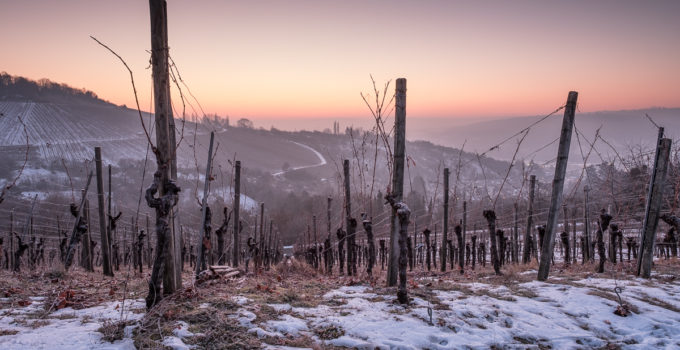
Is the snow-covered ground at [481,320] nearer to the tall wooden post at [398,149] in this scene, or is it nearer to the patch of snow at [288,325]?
the patch of snow at [288,325]

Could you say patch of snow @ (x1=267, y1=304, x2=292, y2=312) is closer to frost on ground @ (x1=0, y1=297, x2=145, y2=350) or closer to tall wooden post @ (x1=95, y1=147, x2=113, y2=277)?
frost on ground @ (x1=0, y1=297, x2=145, y2=350)

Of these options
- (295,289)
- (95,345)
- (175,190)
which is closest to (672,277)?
(295,289)

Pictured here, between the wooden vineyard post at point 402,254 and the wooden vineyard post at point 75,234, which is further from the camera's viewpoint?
the wooden vineyard post at point 75,234

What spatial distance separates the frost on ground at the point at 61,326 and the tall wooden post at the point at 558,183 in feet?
23.6

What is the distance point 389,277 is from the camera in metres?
6.53

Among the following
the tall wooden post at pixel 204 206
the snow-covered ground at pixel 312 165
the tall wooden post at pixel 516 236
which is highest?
the snow-covered ground at pixel 312 165

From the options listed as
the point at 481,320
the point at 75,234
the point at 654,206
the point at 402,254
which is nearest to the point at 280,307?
the point at 402,254

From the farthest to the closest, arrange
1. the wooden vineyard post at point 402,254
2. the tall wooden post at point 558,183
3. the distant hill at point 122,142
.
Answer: the distant hill at point 122,142
the tall wooden post at point 558,183
the wooden vineyard post at point 402,254

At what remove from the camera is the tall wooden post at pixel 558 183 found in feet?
23.4

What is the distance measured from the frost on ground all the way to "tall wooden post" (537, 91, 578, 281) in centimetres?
718

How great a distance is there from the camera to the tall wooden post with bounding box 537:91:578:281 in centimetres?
713

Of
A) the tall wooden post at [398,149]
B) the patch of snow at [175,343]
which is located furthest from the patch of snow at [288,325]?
the tall wooden post at [398,149]

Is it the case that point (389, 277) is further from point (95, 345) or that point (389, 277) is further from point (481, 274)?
point (95, 345)

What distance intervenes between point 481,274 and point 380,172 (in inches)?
3894
